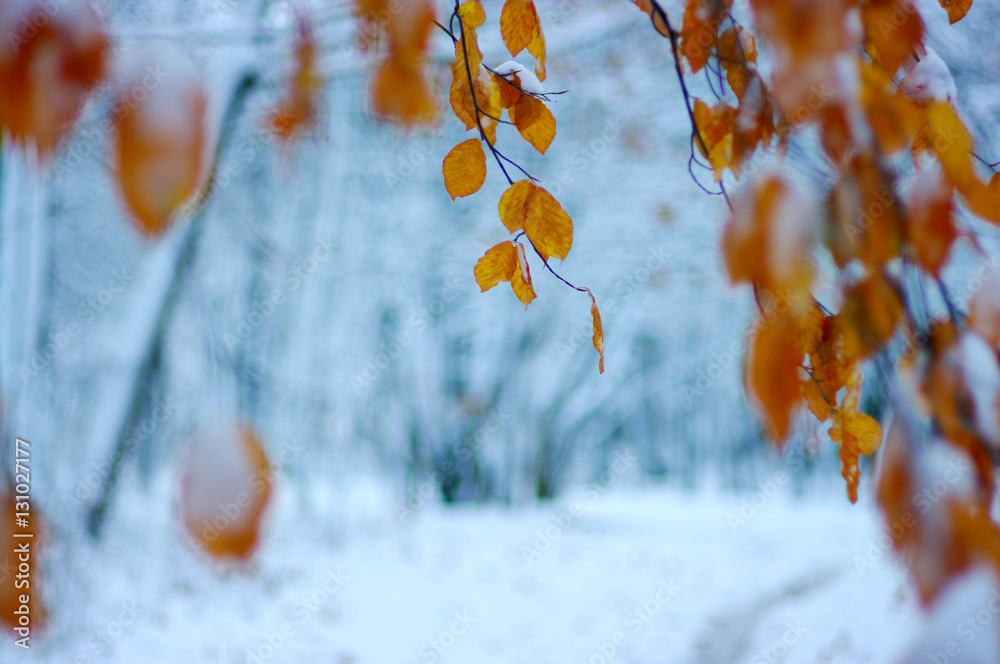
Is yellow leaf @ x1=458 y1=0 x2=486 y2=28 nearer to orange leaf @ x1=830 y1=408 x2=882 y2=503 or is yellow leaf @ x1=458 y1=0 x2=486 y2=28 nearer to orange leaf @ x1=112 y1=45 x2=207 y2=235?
orange leaf @ x1=112 y1=45 x2=207 y2=235

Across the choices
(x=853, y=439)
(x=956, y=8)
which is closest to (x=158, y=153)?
(x=853, y=439)

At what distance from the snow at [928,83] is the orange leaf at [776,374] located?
2.02 ft

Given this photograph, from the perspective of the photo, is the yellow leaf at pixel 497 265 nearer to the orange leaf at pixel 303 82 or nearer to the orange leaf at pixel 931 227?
the orange leaf at pixel 303 82

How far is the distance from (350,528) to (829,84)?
8870 mm

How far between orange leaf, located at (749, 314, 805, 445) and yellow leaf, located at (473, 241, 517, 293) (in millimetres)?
673

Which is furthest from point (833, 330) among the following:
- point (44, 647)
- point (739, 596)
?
point (739, 596)

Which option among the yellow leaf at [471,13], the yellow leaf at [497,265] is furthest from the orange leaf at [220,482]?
the yellow leaf at [471,13]

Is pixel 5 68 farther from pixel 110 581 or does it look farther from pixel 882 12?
pixel 110 581

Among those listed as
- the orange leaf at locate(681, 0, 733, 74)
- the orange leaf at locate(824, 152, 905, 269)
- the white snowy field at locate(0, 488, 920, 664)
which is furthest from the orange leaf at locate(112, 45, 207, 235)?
the white snowy field at locate(0, 488, 920, 664)

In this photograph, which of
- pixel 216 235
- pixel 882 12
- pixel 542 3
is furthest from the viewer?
pixel 216 235

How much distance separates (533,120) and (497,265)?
299 millimetres

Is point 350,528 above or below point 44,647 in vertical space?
below

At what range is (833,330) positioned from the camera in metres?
1.35

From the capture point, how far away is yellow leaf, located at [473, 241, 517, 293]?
1336 mm
